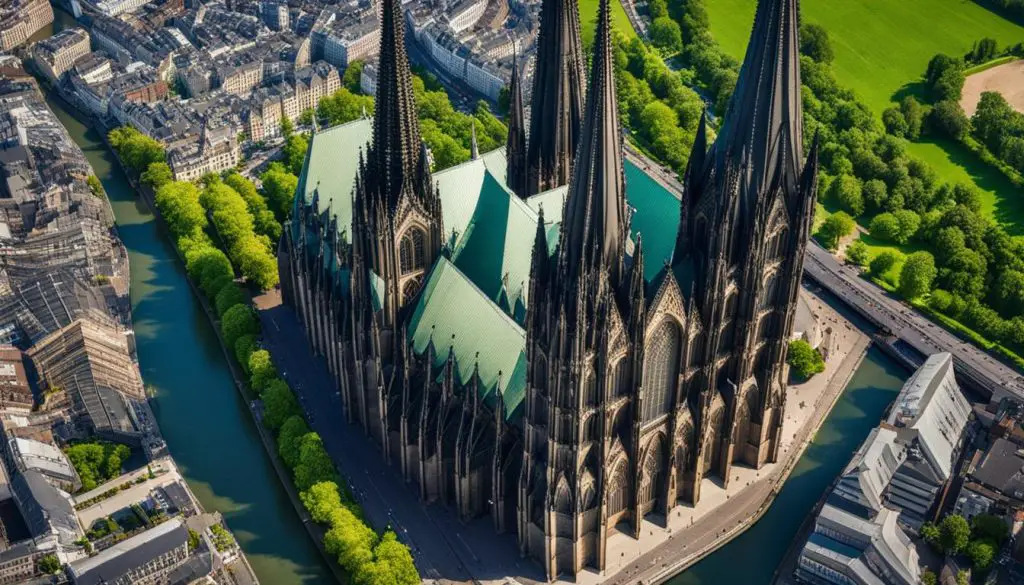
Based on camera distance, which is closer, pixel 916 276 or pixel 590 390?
pixel 590 390

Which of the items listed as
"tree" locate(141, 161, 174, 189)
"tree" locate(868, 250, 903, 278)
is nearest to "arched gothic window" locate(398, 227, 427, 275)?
"tree" locate(868, 250, 903, 278)

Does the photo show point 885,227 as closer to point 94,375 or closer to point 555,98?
point 555,98

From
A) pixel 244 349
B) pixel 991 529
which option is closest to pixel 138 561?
pixel 244 349

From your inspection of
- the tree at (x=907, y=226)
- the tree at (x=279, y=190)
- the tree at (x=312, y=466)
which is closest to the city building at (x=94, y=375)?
the tree at (x=312, y=466)

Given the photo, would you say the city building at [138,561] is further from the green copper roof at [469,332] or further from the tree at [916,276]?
the tree at [916,276]

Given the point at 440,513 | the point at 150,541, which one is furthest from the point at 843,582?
the point at 150,541

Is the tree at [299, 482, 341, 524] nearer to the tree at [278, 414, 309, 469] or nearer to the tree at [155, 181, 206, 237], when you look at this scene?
the tree at [278, 414, 309, 469]
